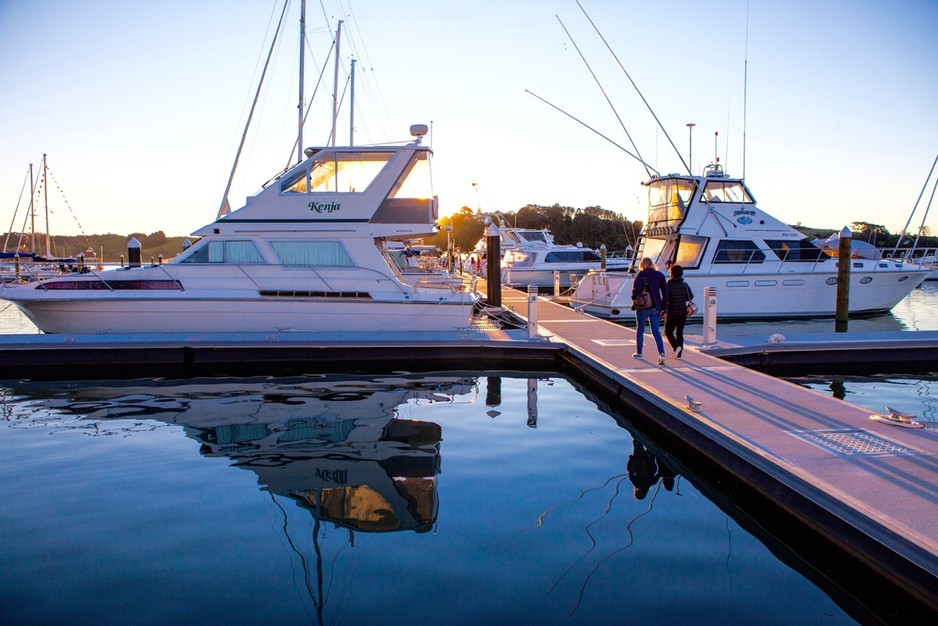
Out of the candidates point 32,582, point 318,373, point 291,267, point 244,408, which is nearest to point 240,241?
point 291,267

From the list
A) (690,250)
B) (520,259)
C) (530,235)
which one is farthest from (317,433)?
(530,235)

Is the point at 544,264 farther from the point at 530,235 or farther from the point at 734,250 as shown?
the point at 734,250

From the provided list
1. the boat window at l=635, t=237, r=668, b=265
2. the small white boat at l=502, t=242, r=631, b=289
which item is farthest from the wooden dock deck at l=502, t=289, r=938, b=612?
the small white boat at l=502, t=242, r=631, b=289

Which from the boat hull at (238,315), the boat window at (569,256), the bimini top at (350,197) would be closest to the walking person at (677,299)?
the boat hull at (238,315)

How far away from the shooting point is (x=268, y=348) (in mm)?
13656

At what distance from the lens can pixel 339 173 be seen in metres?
15.7

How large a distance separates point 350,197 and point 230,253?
2.80 meters

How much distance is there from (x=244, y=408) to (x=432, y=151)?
7.85 m

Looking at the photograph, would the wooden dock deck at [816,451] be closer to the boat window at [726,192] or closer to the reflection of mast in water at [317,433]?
the reflection of mast in water at [317,433]

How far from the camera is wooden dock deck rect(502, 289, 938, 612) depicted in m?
4.72

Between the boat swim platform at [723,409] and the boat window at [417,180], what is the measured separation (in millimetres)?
3305

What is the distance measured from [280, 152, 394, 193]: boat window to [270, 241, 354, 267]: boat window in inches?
48.8

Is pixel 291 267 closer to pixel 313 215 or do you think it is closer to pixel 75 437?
pixel 313 215

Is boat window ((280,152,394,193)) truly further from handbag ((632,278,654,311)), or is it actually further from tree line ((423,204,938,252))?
tree line ((423,204,938,252))
